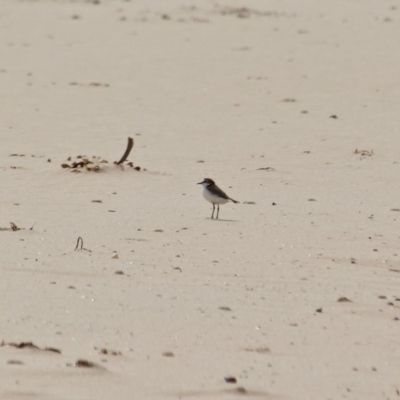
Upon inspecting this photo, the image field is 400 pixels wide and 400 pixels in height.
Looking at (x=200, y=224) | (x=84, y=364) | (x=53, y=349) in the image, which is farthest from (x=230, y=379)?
(x=200, y=224)

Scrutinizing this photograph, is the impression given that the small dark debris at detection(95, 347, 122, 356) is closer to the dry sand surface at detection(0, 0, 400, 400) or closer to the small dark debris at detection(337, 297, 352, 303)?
the dry sand surface at detection(0, 0, 400, 400)

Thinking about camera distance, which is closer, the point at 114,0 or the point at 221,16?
the point at 221,16

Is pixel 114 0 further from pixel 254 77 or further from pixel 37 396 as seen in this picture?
pixel 37 396

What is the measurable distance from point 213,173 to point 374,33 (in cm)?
1585

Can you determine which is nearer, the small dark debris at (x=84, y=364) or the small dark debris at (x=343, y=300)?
the small dark debris at (x=84, y=364)

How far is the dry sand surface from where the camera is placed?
5.44 m

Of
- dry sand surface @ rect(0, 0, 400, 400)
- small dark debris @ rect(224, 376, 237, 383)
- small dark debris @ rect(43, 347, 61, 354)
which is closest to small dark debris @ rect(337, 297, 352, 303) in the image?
dry sand surface @ rect(0, 0, 400, 400)

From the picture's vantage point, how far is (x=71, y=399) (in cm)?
478

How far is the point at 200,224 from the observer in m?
9.69

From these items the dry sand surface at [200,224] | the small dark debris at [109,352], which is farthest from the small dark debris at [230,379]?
the small dark debris at [109,352]

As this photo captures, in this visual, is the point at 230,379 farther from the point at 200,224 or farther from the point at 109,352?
the point at 200,224

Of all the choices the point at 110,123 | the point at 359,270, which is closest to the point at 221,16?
the point at 110,123

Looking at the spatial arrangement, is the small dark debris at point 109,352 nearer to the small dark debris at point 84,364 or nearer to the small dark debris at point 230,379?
the small dark debris at point 84,364

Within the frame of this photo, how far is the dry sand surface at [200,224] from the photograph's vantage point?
5.44m
